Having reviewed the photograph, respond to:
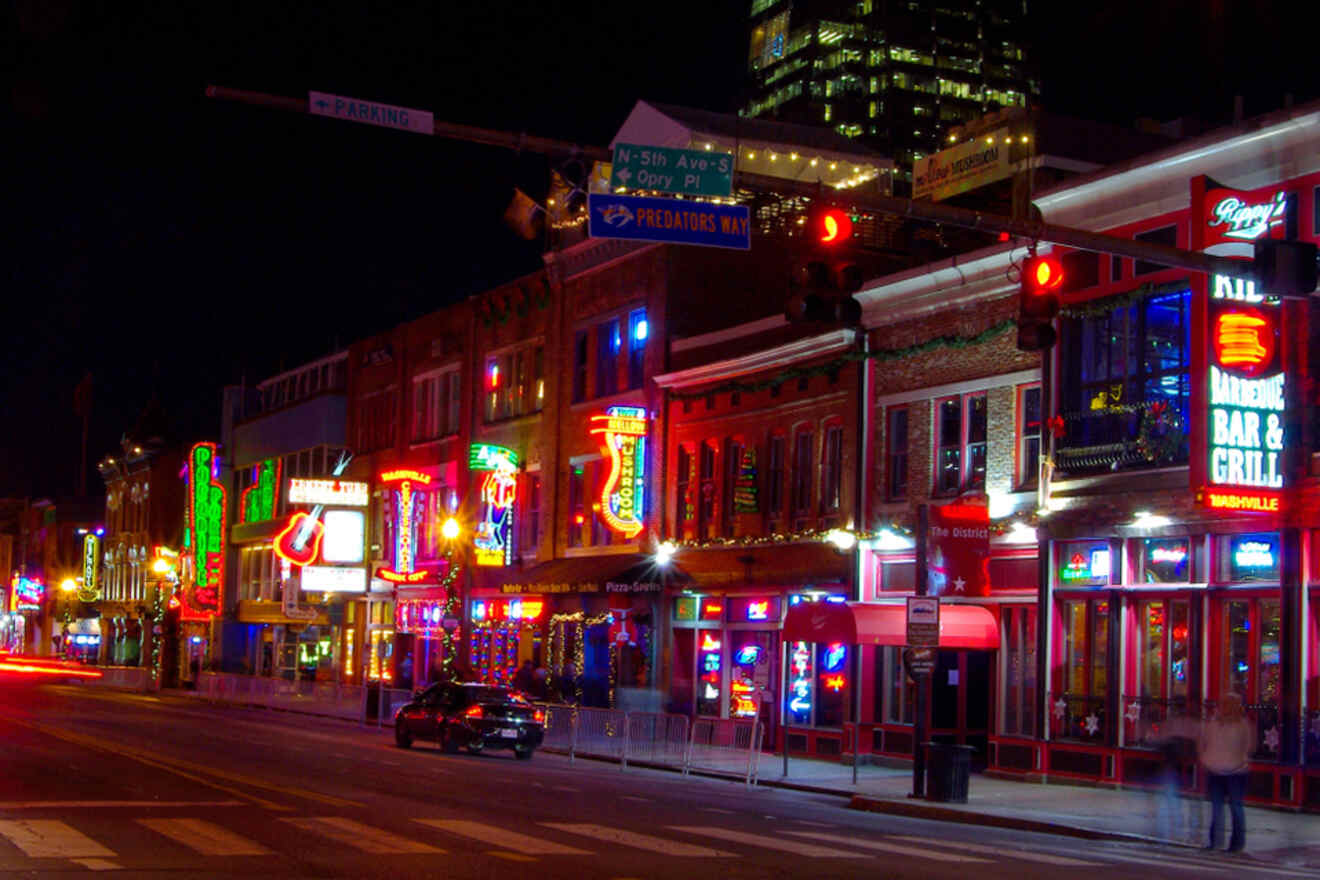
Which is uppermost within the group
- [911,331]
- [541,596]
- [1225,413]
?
[911,331]

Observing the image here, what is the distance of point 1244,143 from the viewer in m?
23.3

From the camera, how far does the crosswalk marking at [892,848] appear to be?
15.9 metres

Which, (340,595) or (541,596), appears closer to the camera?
(541,596)

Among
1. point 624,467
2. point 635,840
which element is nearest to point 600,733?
point 624,467

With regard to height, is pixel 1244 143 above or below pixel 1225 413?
above

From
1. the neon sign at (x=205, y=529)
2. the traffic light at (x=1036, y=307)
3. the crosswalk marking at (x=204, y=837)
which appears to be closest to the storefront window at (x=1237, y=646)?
the traffic light at (x=1036, y=307)

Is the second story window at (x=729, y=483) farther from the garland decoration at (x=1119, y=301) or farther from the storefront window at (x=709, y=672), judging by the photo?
the garland decoration at (x=1119, y=301)

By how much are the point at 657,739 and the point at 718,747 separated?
1.36 m

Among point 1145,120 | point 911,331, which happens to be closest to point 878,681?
point 911,331

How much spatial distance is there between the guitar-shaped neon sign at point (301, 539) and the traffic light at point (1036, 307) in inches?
1579

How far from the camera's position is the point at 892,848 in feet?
54.7

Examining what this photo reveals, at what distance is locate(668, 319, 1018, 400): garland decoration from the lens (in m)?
28.2

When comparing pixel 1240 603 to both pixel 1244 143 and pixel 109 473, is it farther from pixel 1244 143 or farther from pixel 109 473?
pixel 109 473

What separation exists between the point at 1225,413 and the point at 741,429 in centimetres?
1441
